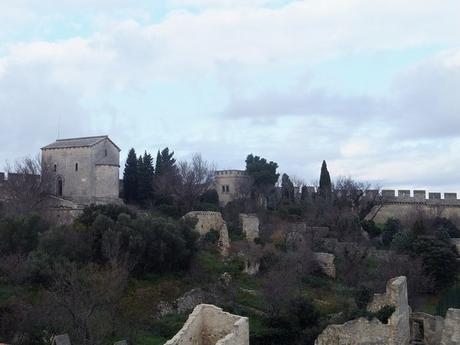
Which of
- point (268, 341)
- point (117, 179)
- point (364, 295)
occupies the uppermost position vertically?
point (117, 179)

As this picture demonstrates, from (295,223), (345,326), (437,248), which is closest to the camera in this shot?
(345,326)

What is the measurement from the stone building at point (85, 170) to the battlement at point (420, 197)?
25.6m

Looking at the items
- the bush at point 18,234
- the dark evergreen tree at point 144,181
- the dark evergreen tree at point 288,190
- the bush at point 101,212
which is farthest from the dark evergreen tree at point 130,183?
the bush at point 18,234

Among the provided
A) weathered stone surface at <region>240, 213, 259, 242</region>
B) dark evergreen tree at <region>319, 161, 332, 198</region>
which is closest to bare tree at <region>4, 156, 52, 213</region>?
weathered stone surface at <region>240, 213, 259, 242</region>

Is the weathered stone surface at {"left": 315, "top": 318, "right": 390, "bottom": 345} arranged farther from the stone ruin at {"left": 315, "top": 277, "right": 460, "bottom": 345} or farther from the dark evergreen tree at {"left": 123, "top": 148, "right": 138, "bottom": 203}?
the dark evergreen tree at {"left": 123, "top": 148, "right": 138, "bottom": 203}

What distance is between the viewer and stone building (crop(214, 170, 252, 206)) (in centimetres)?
5922

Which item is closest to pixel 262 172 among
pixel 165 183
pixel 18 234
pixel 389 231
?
pixel 165 183

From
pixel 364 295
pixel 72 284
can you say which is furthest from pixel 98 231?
pixel 364 295

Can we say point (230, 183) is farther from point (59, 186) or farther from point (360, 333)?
point (360, 333)

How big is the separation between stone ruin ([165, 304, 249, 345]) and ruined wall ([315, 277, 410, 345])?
6.97 m

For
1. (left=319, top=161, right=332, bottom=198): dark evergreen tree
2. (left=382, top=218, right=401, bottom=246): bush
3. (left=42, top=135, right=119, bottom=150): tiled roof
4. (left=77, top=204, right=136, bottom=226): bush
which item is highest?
(left=42, top=135, right=119, bottom=150): tiled roof

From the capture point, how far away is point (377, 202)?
2247 inches

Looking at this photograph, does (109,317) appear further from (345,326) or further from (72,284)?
(345,326)

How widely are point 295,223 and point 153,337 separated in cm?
2488
